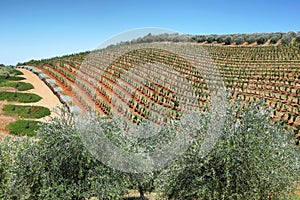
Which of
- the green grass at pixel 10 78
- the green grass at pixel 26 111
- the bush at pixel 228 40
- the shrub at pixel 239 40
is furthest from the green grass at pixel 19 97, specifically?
the shrub at pixel 239 40

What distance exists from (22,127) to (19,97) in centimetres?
1135

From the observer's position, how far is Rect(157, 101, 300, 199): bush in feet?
34.9

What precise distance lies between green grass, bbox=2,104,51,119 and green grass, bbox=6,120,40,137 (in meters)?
2.72

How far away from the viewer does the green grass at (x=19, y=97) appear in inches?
1640

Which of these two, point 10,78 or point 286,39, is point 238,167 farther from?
point 286,39

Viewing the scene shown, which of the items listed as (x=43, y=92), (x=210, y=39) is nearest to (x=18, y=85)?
(x=43, y=92)

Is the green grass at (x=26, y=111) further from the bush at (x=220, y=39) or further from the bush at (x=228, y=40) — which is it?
the bush at (x=220, y=39)

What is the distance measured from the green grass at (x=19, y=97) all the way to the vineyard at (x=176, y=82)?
454 centimetres

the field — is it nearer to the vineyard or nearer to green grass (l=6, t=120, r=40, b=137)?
green grass (l=6, t=120, r=40, b=137)

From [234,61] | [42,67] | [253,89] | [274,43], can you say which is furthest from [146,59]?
[274,43]

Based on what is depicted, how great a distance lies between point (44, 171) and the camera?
38.9 feet

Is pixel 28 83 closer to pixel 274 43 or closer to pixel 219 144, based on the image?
pixel 219 144

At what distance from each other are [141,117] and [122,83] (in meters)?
12.7

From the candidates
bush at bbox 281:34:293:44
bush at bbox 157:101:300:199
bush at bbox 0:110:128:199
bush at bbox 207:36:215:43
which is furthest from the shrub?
bush at bbox 0:110:128:199
